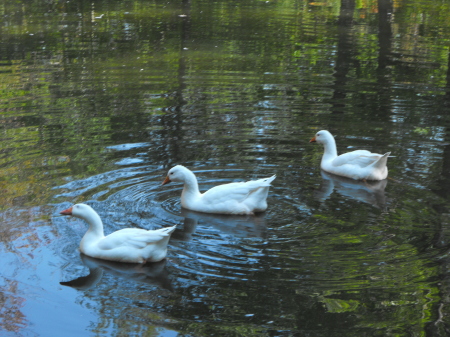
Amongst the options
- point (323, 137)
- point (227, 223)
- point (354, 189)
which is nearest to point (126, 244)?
point (227, 223)

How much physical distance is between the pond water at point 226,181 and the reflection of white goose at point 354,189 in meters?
0.05

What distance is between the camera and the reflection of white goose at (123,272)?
7.50 m

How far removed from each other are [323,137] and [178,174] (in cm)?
330

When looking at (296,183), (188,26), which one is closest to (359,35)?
(188,26)

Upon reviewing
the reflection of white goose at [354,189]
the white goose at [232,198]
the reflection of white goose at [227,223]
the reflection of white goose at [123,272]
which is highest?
the white goose at [232,198]

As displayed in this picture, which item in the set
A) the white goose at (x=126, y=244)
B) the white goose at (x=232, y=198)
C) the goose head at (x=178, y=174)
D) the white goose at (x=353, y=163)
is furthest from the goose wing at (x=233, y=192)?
the white goose at (x=353, y=163)

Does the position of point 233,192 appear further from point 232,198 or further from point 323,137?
point 323,137

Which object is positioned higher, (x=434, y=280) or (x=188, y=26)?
(x=188, y=26)

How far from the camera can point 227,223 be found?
942 cm

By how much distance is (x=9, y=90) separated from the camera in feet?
53.8

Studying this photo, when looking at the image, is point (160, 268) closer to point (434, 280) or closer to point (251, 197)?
point (251, 197)

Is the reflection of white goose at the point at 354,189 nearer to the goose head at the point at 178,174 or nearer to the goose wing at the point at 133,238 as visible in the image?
the goose head at the point at 178,174

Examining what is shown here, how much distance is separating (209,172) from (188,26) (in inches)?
617

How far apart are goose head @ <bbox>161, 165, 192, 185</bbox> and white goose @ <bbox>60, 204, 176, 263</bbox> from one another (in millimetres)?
1987
